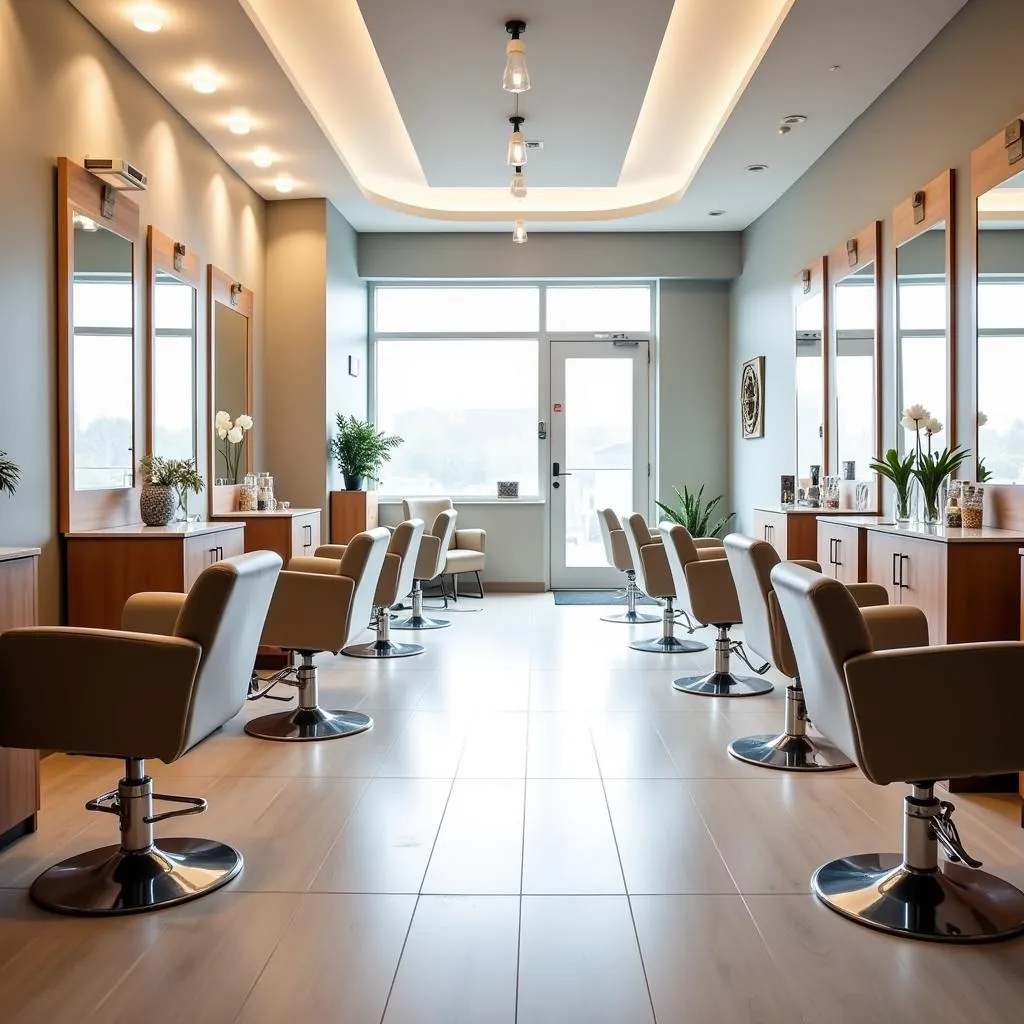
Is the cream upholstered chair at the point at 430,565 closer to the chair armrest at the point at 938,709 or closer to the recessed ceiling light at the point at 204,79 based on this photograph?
the recessed ceiling light at the point at 204,79

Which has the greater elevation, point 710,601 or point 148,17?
point 148,17

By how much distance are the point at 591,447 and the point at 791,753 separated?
221 inches

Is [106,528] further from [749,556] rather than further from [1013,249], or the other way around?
[1013,249]

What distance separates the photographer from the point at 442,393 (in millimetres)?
8984

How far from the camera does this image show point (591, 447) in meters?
9.02

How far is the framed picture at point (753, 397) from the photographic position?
757 cm

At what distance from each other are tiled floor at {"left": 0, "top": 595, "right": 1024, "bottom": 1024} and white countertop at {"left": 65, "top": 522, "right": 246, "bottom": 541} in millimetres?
886

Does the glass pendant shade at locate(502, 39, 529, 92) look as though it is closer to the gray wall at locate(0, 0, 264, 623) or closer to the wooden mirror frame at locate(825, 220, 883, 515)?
the gray wall at locate(0, 0, 264, 623)

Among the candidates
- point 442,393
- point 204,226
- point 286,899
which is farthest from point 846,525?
point 442,393

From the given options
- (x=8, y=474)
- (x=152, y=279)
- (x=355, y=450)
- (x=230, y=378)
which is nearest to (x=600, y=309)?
(x=355, y=450)

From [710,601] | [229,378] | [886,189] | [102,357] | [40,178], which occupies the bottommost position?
[710,601]

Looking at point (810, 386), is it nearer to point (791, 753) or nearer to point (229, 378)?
point (791, 753)

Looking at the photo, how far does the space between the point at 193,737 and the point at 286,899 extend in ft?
1.54

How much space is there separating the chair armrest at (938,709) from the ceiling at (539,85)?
3277 millimetres
